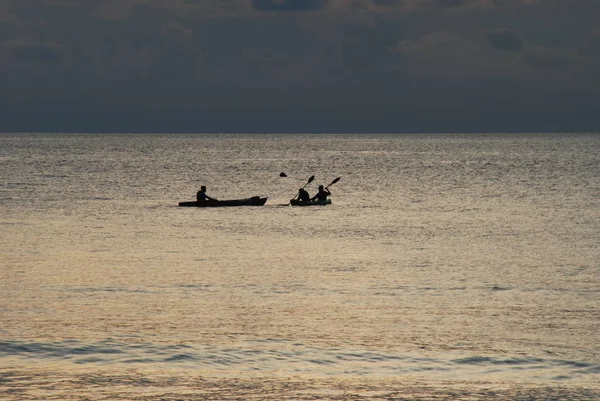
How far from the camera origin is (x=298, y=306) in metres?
23.5

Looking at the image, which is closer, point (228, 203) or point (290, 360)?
point (290, 360)

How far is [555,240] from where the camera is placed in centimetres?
3812

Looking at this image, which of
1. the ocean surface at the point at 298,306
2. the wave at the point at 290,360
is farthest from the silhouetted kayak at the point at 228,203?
the wave at the point at 290,360

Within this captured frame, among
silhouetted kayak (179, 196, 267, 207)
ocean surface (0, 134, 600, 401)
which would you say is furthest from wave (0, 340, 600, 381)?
silhouetted kayak (179, 196, 267, 207)

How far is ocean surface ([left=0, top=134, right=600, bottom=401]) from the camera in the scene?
53.6 ft

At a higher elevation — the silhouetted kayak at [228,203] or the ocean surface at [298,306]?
the silhouetted kayak at [228,203]

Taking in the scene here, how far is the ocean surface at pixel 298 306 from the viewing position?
16.3 metres

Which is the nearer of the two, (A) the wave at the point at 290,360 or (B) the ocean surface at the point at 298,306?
(B) the ocean surface at the point at 298,306

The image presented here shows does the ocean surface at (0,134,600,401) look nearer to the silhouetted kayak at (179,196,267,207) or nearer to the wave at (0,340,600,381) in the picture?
the wave at (0,340,600,381)

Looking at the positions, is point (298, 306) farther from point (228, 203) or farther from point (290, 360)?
point (228, 203)

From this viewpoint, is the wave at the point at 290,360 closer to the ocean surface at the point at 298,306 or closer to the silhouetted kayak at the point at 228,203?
the ocean surface at the point at 298,306

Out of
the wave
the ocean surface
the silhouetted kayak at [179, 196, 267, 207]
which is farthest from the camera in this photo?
the silhouetted kayak at [179, 196, 267, 207]

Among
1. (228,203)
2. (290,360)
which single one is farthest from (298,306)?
(228,203)

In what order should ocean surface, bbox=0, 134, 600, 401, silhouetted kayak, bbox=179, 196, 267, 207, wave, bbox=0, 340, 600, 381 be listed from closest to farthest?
1. ocean surface, bbox=0, 134, 600, 401
2. wave, bbox=0, 340, 600, 381
3. silhouetted kayak, bbox=179, 196, 267, 207
